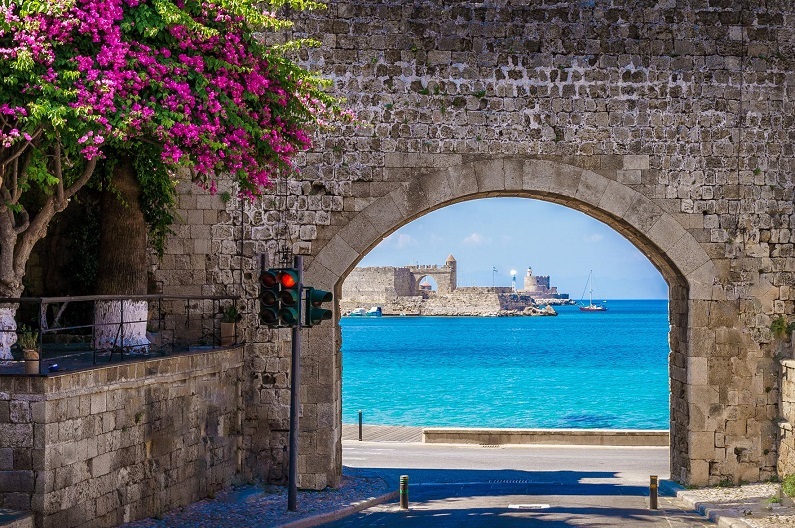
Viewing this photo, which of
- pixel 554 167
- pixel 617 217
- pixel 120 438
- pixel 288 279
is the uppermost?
pixel 554 167

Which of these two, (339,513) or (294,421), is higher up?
(294,421)

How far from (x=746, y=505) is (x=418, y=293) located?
10589cm

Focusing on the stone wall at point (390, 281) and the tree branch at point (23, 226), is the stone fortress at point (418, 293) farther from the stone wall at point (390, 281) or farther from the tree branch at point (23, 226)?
the tree branch at point (23, 226)

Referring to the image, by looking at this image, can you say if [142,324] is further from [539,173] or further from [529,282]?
[529,282]

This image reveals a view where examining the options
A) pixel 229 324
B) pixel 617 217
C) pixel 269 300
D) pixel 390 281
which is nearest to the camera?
pixel 269 300

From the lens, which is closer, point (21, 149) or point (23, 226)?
point (21, 149)

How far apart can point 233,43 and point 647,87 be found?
5.83m

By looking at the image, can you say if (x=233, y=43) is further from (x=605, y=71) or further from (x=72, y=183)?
(x=605, y=71)

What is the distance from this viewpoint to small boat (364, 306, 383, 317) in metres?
120

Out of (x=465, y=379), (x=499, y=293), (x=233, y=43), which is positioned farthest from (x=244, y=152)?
(x=499, y=293)

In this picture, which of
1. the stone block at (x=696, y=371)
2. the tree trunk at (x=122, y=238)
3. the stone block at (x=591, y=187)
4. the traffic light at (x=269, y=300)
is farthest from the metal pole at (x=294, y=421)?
the stone block at (x=696, y=371)

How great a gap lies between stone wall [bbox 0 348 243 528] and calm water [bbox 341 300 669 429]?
25.2 meters

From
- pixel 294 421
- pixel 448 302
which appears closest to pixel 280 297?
pixel 294 421

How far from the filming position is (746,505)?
13.0 metres
